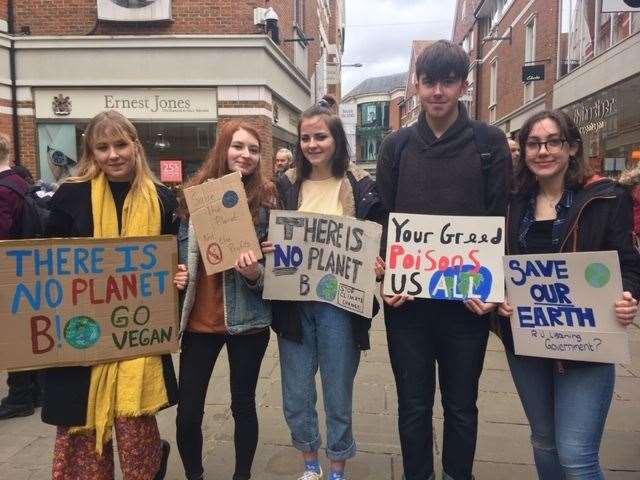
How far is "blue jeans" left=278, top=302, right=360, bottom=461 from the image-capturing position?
2.61m

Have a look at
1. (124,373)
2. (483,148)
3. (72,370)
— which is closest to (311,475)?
(124,373)

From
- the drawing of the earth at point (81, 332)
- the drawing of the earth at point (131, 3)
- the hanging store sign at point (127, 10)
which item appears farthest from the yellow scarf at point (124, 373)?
the drawing of the earth at point (131, 3)

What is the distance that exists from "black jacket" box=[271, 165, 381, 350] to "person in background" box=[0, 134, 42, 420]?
2121 millimetres

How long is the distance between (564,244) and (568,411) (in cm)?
67

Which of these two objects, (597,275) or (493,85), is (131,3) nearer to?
(597,275)

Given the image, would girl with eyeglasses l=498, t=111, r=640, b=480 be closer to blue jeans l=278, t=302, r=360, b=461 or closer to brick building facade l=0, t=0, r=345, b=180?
blue jeans l=278, t=302, r=360, b=461

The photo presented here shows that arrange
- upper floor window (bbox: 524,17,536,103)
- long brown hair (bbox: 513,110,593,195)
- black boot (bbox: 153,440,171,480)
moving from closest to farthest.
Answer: long brown hair (bbox: 513,110,593,195)
black boot (bbox: 153,440,171,480)
upper floor window (bbox: 524,17,536,103)

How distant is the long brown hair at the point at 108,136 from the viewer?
2.36 metres

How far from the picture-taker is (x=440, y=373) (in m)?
2.54

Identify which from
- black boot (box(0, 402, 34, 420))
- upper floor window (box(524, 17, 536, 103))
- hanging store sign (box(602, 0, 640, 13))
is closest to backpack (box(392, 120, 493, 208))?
hanging store sign (box(602, 0, 640, 13))

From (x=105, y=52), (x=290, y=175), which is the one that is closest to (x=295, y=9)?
(x=105, y=52)

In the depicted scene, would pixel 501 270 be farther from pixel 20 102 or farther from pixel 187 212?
pixel 20 102

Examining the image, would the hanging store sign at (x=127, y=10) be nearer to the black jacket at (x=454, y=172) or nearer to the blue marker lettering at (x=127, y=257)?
the blue marker lettering at (x=127, y=257)

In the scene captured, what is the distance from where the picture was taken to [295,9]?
14.4m
